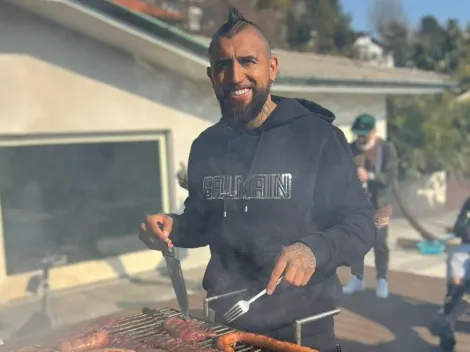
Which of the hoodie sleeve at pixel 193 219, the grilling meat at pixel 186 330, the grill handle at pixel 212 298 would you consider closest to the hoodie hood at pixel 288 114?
the hoodie sleeve at pixel 193 219

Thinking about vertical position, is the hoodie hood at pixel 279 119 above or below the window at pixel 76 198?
above

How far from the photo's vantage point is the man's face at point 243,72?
1789 mm

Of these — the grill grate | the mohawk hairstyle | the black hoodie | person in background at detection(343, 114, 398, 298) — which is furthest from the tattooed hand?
person in background at detection(343, 114, 398, 298)

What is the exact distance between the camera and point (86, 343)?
5.29ft

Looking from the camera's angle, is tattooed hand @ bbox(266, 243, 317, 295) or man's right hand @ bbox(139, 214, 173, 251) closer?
tattooed hand @ bbox(266, 243, 317, 295)

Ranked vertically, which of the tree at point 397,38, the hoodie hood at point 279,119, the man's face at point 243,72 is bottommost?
the hoodie hood at point 279,119

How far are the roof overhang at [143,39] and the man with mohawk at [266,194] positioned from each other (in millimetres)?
1934

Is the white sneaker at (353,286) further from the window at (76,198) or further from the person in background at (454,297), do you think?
the window at (76,198)

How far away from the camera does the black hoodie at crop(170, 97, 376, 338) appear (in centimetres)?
174

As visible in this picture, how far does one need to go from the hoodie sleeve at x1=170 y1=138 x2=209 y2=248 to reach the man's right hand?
0.09ft

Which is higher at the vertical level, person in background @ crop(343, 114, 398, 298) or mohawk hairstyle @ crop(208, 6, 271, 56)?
mohawk hairstyle @ crop(208, 6, 271, 56)

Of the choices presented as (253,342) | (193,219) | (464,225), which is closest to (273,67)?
(193,219)

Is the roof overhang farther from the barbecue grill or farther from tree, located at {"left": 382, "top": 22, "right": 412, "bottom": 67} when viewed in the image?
the barbecue grill

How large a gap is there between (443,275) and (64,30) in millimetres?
3835
